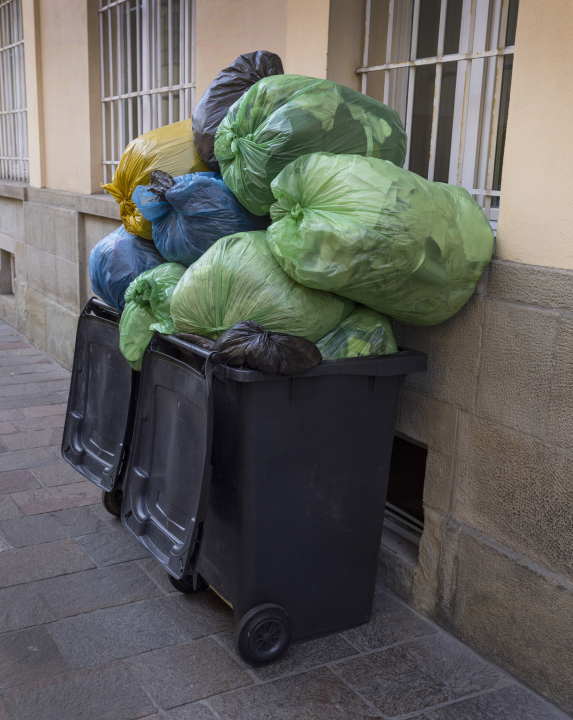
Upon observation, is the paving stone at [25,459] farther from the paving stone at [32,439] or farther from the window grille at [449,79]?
the window grille at [449,79]

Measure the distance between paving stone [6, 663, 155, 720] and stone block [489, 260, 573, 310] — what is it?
1.97m

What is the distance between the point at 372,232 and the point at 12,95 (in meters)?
8.23

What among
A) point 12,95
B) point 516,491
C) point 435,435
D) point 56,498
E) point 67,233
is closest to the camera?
point 516,491

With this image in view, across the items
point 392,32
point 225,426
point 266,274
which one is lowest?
point 225,426

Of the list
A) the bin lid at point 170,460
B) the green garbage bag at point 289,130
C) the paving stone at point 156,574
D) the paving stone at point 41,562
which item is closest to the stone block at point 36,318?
the paving stone at point 41,562

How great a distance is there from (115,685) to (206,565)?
574 mm

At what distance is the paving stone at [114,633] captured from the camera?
9.69 feet

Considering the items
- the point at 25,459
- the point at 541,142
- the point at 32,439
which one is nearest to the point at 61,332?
the point at 32,439

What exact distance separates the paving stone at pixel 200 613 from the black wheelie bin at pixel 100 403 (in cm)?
63

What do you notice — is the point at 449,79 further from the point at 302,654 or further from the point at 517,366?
the point at 302,654

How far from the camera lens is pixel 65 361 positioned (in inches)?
287

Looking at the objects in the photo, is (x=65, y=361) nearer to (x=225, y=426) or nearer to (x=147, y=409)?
(x=147, y=409)

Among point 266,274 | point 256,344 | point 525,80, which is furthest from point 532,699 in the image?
point 525,80

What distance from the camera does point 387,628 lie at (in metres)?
3.20
